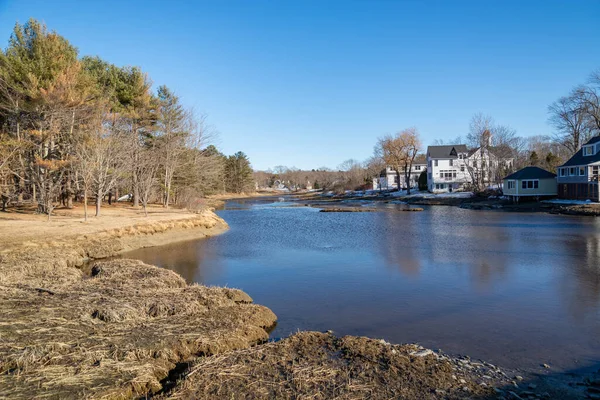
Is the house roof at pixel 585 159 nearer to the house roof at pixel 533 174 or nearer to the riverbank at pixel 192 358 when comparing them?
the house roof at pixel 533 174

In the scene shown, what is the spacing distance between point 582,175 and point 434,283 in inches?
1408

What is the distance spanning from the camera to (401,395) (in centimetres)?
511

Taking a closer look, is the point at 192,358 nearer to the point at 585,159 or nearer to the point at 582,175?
the point at 582,175

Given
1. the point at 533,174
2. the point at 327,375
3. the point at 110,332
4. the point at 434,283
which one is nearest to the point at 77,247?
the point at 110,332

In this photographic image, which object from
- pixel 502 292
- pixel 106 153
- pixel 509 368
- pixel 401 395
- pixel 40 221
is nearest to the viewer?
pixel 401 395

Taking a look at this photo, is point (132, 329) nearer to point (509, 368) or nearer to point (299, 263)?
point (509, 368)

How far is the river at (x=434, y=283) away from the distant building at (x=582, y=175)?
664 inches

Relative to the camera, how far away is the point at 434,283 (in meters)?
12.5

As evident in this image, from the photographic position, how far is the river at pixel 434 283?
25.9ft

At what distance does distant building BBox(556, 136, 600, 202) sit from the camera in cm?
3738

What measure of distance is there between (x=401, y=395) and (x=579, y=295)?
8.59 meters

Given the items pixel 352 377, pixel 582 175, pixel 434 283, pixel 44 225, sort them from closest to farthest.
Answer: pixel 352 377
pixel 434 283
pixel 44 225
pixel 582 175

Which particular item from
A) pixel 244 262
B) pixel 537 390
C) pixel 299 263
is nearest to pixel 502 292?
pixel 537 390

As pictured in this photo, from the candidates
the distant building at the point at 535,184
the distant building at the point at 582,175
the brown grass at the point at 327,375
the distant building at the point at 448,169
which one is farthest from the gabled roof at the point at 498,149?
the brown grass at the point at 327,375
